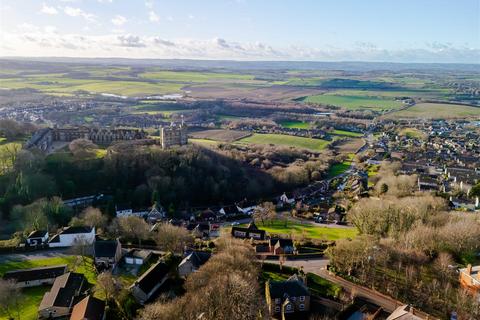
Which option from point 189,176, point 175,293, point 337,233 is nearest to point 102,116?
point 189,176

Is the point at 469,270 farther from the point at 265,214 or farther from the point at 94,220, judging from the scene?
the point at 94,220

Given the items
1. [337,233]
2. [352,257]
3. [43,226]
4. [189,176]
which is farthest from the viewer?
[189,176]

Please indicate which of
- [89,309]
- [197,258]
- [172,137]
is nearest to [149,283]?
[197,258]

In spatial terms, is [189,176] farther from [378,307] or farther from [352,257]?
[378,307]

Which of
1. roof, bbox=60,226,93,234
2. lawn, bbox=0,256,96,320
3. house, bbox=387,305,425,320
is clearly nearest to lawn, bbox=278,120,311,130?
roof, bbox=60,226,93,234

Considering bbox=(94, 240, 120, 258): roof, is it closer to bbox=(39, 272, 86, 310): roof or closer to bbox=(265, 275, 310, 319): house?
bbox=(39, 272, 86, 310): roof

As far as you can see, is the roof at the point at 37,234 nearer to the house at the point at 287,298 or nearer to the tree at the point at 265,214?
the house at the point at 287,298
